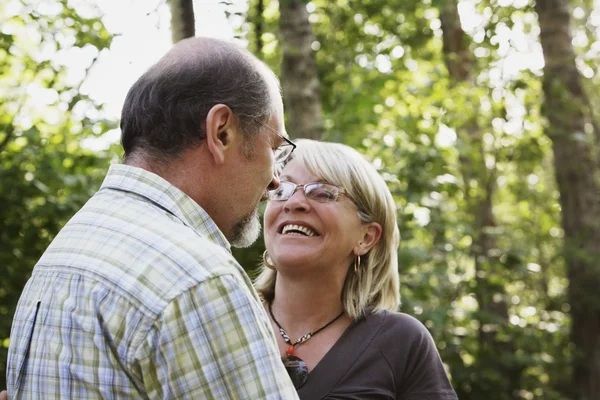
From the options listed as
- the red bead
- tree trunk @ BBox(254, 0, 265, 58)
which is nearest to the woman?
the red bead

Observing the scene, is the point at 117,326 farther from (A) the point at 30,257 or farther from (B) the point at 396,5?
(B) the point at 396,5

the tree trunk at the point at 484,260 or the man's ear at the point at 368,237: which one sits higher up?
the man's ear at the point at 368,237

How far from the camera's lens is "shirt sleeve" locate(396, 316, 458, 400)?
2.53 metres

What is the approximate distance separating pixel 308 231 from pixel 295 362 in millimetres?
495

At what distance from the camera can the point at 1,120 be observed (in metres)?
5.04

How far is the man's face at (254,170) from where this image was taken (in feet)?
5.61

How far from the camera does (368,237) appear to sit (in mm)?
2945

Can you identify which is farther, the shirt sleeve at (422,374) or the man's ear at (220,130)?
the shirt sleeve at (422,374)

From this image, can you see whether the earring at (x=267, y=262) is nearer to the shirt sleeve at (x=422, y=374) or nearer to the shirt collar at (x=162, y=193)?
the shirt sleeve at (x=422, y=374)

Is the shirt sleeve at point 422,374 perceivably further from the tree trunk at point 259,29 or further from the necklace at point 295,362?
the tree trunk at point 259,29

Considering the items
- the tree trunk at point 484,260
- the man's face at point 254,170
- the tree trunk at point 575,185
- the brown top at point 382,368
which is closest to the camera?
the man's face at point 254,170

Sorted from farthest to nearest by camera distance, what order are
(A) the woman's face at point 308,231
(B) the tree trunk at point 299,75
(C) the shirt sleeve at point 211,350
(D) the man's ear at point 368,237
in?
(B) the tree trunk at point 299,75 < (D) the man's ear at point 368,237 < (A) the woman's face at point 308,231 < (C) the shirt sleeve at point 211,350

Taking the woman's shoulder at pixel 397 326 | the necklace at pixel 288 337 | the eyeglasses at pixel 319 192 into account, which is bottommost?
the necklace at pixel 288 337

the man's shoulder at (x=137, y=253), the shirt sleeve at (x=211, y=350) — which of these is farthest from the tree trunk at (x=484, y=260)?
the shirt sleeve at (x=211, y=350)
